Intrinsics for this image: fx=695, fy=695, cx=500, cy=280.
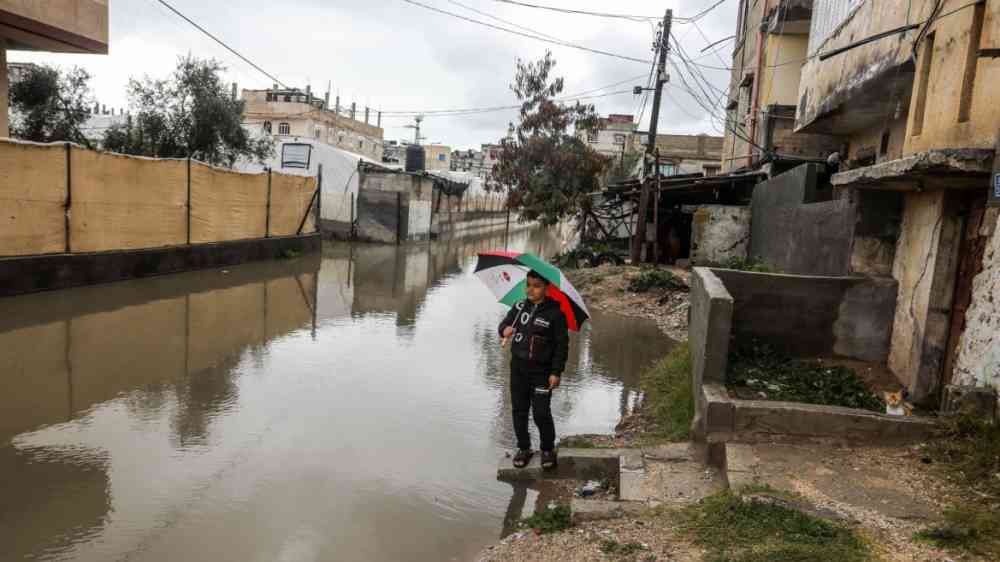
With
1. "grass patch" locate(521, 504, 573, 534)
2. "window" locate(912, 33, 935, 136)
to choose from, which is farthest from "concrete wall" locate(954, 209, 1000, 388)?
"grass patch" locate(521, 504, 573, 534)

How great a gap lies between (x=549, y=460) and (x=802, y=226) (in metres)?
6.25

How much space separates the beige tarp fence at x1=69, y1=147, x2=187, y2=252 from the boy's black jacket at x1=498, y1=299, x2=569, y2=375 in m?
9.57

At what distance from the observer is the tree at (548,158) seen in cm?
2120

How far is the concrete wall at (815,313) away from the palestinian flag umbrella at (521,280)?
7.15 ft

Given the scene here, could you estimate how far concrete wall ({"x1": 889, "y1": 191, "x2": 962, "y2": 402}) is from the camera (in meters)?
5.27

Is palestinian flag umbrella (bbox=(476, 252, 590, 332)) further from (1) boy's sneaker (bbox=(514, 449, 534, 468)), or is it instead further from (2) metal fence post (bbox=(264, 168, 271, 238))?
(2) metal fence post (bbox=(264, 168, 271, 238))

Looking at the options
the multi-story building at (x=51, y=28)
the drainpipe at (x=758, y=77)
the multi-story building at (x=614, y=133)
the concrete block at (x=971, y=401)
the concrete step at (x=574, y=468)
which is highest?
the multi-story building at (x=614, y=133)

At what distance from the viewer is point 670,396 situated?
6.79 metres

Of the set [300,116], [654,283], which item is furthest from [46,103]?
[300,116]

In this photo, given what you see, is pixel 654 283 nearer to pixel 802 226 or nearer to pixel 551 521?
pixel 802 226

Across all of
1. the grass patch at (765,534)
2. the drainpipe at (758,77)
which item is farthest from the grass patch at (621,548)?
the drainpipe at (758,77)

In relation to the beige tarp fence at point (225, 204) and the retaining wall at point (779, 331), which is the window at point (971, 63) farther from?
the beige tarp fence at point (225, 204)

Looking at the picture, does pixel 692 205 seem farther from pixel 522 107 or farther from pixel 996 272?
pixel 996 272

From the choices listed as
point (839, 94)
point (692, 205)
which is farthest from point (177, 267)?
point (692, 205)
